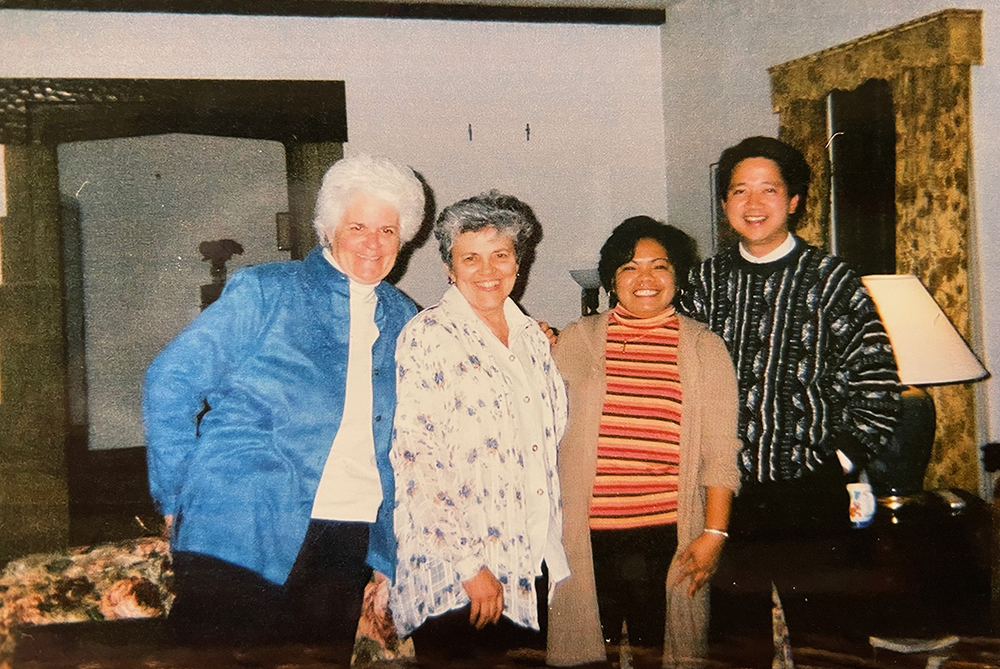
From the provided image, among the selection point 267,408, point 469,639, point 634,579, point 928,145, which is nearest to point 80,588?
point 267,408

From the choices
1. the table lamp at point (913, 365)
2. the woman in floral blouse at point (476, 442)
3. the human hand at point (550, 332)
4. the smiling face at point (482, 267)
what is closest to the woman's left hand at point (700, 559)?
the woman in floral blouse at point (476, 442)

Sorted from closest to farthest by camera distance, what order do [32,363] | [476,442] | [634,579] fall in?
[476,442]
[634,579]
[32,363]

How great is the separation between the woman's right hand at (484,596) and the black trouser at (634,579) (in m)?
0.21

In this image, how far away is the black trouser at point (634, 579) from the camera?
1.45 metres

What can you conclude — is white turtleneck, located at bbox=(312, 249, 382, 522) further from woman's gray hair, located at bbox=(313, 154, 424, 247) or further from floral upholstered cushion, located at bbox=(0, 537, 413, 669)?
floral upholstered cushion, located at bbox=(0, 537, 413, 669)

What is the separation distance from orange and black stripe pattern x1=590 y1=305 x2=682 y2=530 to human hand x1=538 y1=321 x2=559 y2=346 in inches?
4.3

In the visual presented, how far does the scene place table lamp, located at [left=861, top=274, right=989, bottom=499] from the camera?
4.99ft

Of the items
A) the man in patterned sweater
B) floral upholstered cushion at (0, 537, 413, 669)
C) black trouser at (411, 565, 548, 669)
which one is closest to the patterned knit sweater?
the man in patterned sweater

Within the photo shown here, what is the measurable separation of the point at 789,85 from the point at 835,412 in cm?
75

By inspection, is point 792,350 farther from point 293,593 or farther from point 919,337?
point 293,593

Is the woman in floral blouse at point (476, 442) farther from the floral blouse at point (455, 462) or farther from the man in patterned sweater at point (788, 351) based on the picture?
the man in patterned sweater at point (788, 351)

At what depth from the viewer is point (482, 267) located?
1.38 meters

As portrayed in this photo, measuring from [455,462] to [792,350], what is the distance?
2.35 ft

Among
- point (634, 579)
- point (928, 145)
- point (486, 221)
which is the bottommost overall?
point (634, 579)
